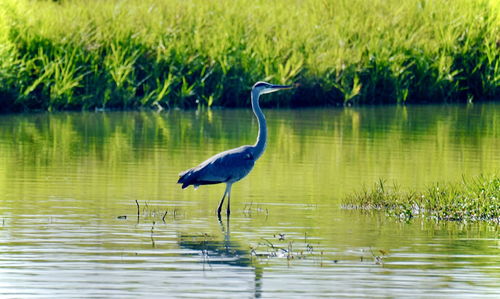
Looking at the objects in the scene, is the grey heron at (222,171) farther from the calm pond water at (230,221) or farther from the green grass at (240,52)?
the green grass at (240,52)

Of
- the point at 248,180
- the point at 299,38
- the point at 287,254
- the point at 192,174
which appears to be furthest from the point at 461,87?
the point at 287,254

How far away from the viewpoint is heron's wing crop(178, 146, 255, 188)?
40.1 ft

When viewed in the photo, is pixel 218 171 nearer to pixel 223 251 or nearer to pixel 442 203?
pixel 223 251

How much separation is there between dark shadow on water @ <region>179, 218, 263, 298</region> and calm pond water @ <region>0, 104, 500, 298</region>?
0.02 meters

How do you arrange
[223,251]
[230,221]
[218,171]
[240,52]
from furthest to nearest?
[240,52]
[218,171]
[230,221]
[223,251]

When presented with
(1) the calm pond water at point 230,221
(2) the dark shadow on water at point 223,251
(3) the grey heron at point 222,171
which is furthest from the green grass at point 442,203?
(2) the dark shadow on water at point 223,251

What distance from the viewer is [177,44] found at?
25.6 metres

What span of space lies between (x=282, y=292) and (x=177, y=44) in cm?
1737

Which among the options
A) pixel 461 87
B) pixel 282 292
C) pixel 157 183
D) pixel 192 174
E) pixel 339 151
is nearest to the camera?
pixel 282 292

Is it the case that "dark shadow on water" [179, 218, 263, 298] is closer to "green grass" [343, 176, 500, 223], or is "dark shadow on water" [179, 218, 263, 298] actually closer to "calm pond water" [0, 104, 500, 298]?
"calm pond water" [0, 104, 500, 298]

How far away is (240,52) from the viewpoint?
84.6 feet

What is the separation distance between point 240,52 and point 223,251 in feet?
51.9

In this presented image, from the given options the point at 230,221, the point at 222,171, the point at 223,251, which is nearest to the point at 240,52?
the point at 222,171

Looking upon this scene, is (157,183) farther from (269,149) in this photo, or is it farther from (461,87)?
(461,87)
